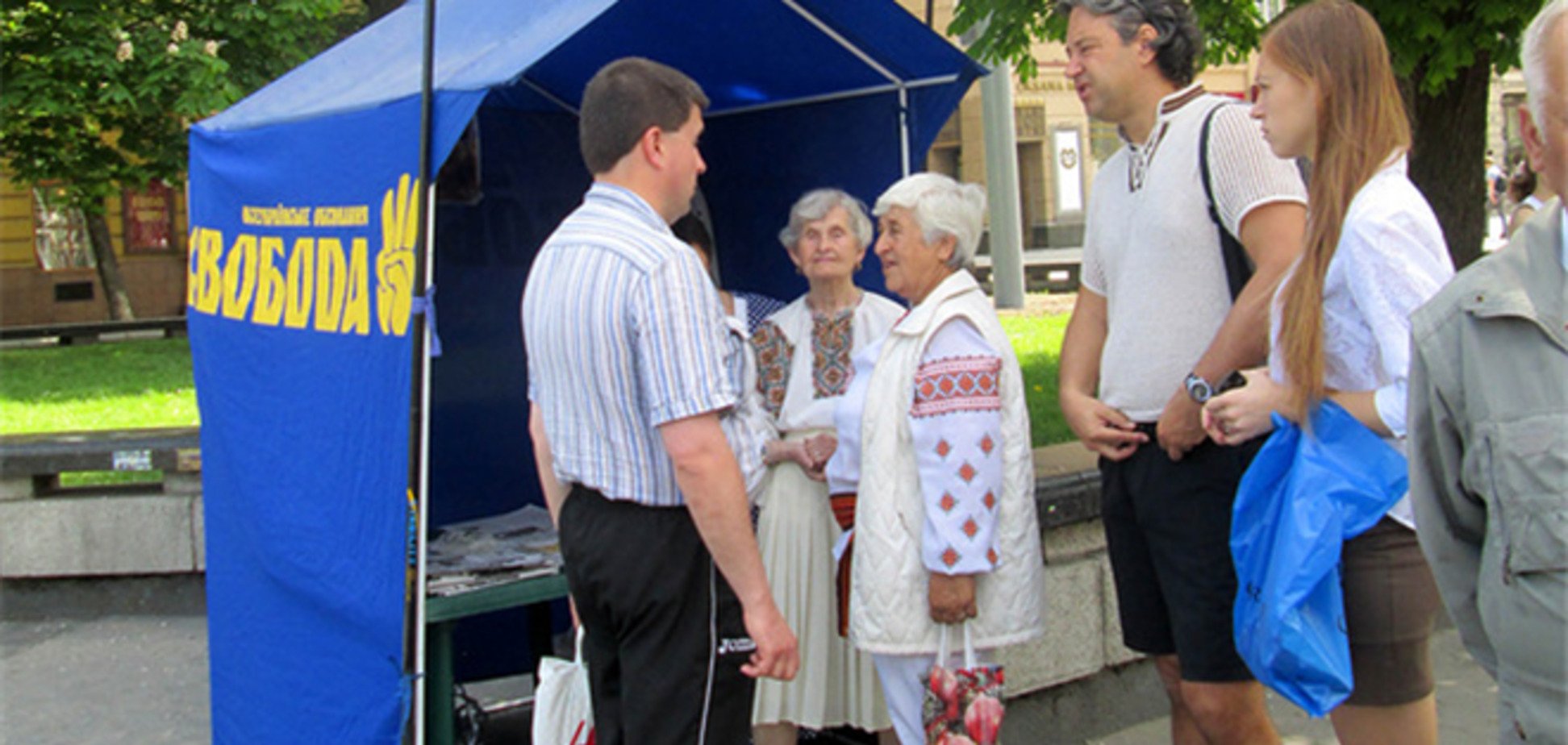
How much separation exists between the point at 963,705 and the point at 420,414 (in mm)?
1438

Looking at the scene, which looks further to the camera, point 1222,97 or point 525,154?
point 525,154

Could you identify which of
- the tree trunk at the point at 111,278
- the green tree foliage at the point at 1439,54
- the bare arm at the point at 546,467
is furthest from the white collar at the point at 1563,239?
the tree trunk at the point at 111,278

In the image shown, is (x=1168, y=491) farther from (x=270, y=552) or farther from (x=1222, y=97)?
(x=270, y=552)

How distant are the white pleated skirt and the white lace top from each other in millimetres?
1952

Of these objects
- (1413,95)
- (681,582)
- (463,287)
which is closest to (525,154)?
(463,287)

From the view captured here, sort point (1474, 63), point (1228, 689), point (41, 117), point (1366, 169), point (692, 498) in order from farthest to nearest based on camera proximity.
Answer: point (41, 117) → point (1474, 63) → point (1228, 689) → point (692, 498) → point (1366, 169)

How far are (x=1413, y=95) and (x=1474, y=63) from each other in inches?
14.7

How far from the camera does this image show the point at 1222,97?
3.19 metres

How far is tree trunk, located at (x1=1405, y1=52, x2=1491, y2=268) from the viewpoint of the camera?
874 cm

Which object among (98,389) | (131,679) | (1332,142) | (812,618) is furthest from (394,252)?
(98,389)

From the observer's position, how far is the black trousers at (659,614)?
288 centimetres

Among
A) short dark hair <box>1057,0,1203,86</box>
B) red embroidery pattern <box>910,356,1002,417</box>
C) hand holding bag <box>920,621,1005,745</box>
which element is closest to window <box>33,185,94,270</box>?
red embroidery pattern <box>910,356,1002,417</box>

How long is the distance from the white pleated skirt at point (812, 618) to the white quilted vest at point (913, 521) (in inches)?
28.1

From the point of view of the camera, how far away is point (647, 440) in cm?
286
